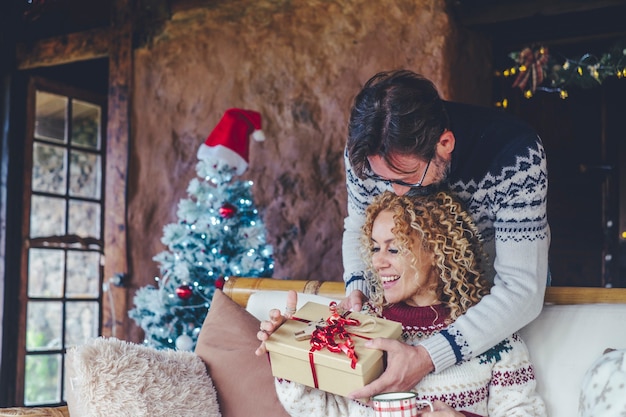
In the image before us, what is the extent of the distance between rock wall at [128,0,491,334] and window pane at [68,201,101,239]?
27.3 inches

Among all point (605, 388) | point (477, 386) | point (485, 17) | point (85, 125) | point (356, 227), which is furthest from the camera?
point (85, 125)

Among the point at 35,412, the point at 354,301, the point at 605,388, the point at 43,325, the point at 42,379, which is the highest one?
the point at 354,301

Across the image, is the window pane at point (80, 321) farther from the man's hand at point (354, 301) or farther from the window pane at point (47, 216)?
the man's hand at point (354, 301)

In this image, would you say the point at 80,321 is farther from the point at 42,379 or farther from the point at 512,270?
the point at 512,270

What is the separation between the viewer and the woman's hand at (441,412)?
5.07ft

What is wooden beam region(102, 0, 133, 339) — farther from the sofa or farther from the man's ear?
the man's ear

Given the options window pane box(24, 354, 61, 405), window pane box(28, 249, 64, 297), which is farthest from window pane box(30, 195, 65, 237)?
window pane box(24, 354, 61, 405)

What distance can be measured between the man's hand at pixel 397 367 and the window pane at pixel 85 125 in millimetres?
4040

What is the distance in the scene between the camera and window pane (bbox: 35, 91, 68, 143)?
16.5 feet

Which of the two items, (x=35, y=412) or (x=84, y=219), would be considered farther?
(x=84, y=219)

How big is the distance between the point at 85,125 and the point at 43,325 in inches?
55.4

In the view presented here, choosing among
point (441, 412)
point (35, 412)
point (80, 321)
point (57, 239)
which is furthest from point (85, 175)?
point (441, 412)

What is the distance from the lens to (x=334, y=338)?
1.66m

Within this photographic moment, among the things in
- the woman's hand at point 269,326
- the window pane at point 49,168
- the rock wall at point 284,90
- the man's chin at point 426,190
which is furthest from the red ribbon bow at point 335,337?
the window pane at point 49,168
